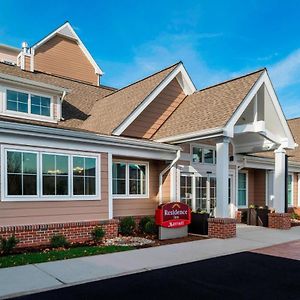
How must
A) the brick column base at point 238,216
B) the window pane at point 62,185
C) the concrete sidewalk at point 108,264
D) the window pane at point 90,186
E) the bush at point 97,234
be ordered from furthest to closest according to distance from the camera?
1. the brick column base at point 238,216
2. the window pane at point 90,186
3. the bush at point 97,234
4. the window pane at point 62,185
5. the concrete sidewalk at point 108,264

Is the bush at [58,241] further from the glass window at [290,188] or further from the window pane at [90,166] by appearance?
the glass window at [290,188]

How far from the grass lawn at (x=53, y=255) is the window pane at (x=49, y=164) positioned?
2358mm

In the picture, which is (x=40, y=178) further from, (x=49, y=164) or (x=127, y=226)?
(x=127, y=226)

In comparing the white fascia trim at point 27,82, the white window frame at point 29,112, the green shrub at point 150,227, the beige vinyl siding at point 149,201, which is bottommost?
the green shrub at point 150,227

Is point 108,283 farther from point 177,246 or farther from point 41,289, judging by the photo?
point 177,246

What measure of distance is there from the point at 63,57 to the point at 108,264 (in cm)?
1802

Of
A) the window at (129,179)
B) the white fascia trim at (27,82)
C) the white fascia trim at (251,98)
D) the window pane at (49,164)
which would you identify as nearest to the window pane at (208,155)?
the window at (129,179)

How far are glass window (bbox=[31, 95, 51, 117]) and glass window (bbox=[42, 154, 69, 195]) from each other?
14.6ft

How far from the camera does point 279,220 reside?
→ 15.4 m

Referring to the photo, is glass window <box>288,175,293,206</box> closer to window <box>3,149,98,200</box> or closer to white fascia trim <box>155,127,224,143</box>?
white fascia trim <box>155,127,224,143</box>

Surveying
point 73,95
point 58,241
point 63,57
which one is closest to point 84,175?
point 58,241

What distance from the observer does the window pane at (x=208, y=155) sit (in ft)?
52.3

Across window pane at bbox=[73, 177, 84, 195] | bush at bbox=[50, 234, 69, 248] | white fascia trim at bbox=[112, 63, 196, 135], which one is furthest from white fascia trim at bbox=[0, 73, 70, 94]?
bush at bbox=[50, 234, 69, 248]

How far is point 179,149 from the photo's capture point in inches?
551
